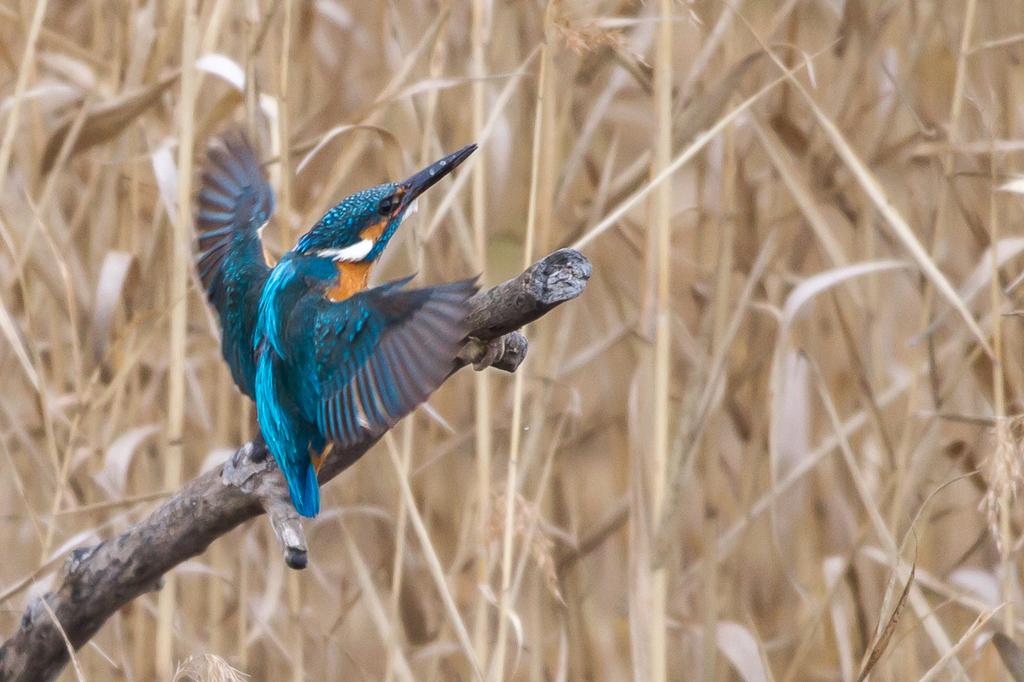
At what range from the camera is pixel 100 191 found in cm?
154

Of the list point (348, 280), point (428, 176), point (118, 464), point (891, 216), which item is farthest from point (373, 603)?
point (891, 216)

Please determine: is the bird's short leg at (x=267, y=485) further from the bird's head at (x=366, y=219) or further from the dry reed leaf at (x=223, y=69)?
the dry reed leaf at (x=223, y=69)

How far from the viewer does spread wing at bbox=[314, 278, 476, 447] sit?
2.72 feet

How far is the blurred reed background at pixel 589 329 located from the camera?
1213 millimetres

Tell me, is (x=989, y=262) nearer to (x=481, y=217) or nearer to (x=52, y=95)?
(x=481, y=217)

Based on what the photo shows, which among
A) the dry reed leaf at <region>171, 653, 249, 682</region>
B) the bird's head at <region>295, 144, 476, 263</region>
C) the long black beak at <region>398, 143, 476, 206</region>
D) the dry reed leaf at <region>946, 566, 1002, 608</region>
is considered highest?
the long black beak at <region>398, 143, 476, 206</region>

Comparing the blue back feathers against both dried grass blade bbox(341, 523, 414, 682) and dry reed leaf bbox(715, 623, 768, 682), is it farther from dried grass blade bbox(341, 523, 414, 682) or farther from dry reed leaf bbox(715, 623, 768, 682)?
dry reed leaf bbox(715, 623, 768, 682)

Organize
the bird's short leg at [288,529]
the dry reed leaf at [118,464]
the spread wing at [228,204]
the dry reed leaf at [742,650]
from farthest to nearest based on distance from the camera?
the dry reed leaf at [742,650]
the dry reed leaf at [118,464]
the spread wing at [228,204]
the bird's short leg at [288,529]

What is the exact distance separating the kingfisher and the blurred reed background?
0.06 m

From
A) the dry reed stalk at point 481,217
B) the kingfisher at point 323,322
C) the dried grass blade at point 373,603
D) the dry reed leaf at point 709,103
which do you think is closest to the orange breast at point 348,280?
the kingfisher at point 323,322

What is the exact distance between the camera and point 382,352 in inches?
35.2

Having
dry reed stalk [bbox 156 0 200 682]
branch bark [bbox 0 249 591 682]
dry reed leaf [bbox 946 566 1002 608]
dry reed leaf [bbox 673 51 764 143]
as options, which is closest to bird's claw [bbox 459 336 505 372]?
branch bark [bbox 0 249 591 682]

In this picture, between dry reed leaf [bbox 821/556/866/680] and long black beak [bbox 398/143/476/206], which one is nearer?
long black beak [bbox 398/143/476/206]

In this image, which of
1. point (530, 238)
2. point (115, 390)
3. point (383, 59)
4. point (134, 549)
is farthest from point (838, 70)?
point (134, 549)
